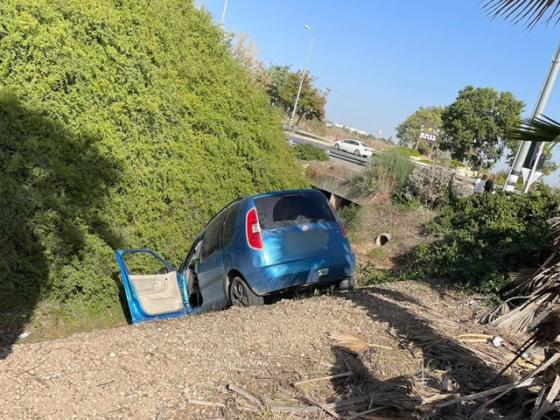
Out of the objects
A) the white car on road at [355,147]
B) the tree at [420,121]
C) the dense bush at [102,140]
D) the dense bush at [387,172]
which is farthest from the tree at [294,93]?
the dense bush at [102,140]

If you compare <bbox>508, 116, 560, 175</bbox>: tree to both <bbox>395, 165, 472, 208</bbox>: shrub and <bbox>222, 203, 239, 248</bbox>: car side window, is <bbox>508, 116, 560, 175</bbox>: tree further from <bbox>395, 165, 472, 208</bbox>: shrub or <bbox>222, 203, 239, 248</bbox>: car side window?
<bbox>395, 165, 472, 208</bbox>: shrub

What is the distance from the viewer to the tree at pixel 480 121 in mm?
39969

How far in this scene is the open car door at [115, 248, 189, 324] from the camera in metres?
6.79

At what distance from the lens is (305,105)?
A: 53.0 m

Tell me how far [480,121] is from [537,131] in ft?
129

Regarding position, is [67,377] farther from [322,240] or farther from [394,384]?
[322,240]

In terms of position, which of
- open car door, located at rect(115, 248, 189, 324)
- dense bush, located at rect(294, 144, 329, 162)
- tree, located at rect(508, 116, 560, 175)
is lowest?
open car door, located at rect(115, 248, 189, 324)

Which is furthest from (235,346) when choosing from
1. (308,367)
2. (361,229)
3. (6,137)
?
(361,229)

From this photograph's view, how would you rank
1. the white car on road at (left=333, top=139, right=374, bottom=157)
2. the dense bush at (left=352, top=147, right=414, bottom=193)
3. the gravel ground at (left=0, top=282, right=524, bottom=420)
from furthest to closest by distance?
1. the white car on road at (left=333, top=139, right=374, bottom=157)
2. the dense bush at (left=352, top=147, right=414, bottom=193)
3. the gravel ground at (left=0, top=282, right=524, bottom=420)

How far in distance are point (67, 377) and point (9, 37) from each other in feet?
15.6

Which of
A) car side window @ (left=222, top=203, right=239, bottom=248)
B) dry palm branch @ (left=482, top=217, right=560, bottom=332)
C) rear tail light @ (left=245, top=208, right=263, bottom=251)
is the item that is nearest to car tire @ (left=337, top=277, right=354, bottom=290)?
rear tail light @ (left=245, top=208, right=263, bottom=251)

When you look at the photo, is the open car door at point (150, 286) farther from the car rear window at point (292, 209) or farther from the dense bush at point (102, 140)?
the car rear window at point (292, 209)

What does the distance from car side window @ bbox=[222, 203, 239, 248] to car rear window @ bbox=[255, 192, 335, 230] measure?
43 cm

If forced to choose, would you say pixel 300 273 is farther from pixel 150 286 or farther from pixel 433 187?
pixel 433 187
